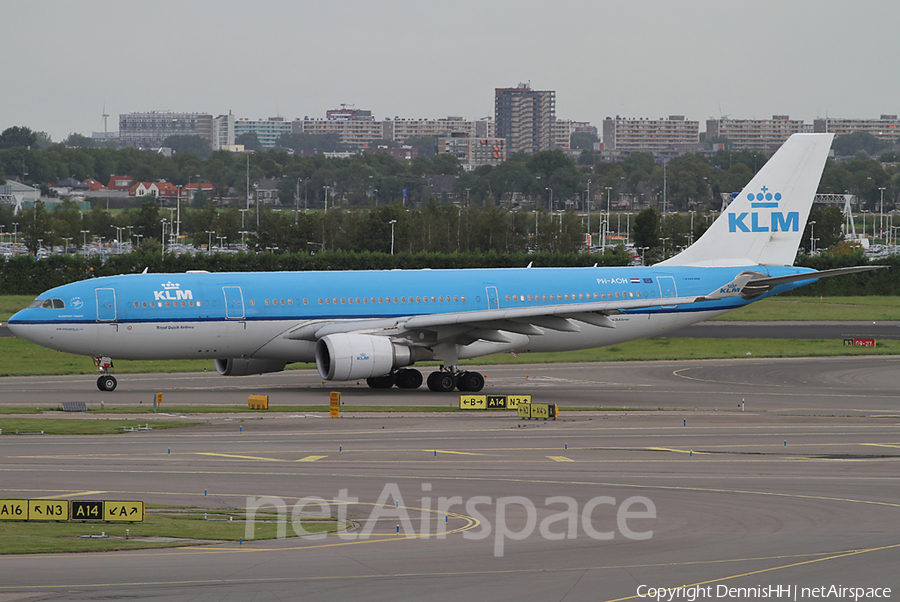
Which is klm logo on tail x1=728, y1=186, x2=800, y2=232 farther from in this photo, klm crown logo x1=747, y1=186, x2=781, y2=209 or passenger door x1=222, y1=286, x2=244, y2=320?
passenger door x1=222, y1=286, x2=244, y2=320

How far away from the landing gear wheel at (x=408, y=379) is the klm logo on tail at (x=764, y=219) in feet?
53.8

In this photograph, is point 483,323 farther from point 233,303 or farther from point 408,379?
point 233,303

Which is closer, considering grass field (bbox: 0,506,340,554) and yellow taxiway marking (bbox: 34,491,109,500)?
grass field (bbox: 0,506,340,554)

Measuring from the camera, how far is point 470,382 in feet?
145

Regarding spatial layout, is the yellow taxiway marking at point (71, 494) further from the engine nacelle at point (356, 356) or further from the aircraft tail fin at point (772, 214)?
the aircraft tail fin at point (772, 214)

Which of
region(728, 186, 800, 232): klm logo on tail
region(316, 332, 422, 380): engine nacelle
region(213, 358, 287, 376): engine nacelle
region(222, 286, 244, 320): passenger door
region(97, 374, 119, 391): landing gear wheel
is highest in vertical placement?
region(728, 186, 800, 232): klm logo on tail

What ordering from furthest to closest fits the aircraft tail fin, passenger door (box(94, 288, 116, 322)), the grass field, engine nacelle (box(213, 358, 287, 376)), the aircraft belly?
the aircraft tail fin
the aircraft belly
engine nacelle (box(213, 358, 287, 376))
passenger door (box(94, 288, 116, 322))
the grass field

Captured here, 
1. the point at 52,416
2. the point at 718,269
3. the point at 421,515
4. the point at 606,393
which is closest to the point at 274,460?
the point at 421,515

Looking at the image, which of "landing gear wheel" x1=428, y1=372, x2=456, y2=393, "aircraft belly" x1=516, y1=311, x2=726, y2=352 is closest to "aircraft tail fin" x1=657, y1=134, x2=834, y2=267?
"aircraft belly" x1=516, y1=311, x2=726, y2=352

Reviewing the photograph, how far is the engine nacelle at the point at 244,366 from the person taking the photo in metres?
45.1

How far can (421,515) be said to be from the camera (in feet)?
69.3

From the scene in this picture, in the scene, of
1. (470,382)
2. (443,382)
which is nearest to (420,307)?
(443,382)

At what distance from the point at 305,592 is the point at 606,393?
1190 inches

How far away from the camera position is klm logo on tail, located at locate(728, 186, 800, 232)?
4991cm
